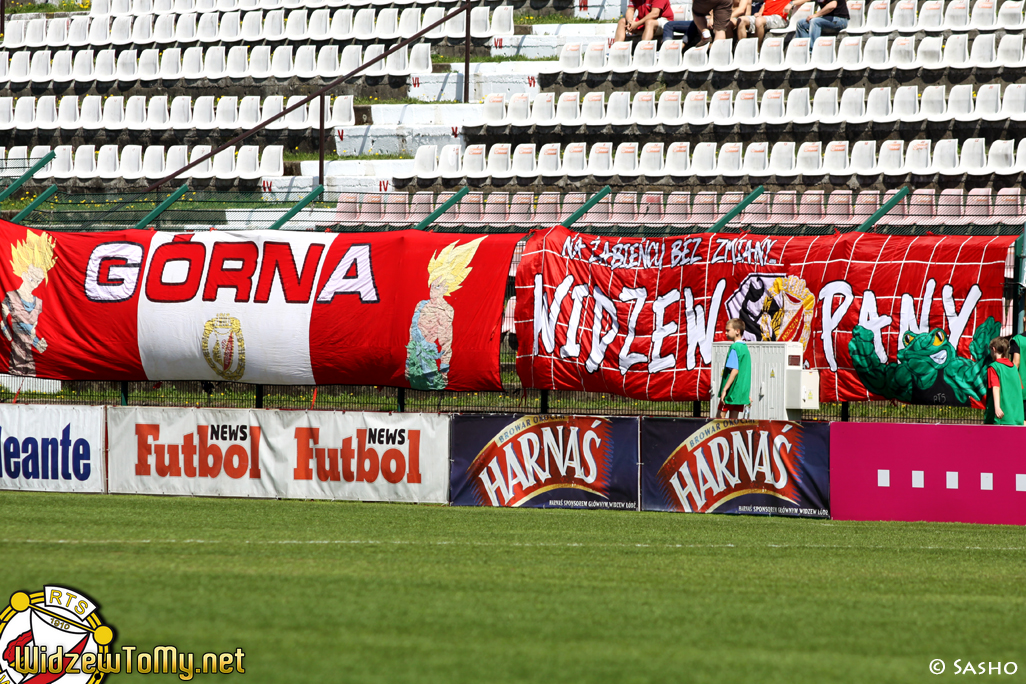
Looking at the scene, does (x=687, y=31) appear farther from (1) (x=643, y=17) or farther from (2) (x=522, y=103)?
(2) (x=522, y=103)

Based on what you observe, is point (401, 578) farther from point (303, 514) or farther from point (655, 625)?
point (303, 514)

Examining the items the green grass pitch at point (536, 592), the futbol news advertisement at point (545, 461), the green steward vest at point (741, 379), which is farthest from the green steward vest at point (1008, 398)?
the futbol news advertisement at point (545, 461)

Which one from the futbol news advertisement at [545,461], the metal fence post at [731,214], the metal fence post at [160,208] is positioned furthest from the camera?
the metal fence post at [160,208]

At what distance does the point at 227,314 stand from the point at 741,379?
6018 millimetres

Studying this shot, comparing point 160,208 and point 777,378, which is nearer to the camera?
point 777,378

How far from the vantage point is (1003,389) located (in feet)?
40.4

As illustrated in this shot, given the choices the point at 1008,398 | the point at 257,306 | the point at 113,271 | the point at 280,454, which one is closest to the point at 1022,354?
the point at 1008,398

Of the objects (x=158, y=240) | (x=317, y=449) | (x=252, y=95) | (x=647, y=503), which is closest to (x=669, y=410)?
(x=647, y=503)

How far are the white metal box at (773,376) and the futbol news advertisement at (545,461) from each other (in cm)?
145

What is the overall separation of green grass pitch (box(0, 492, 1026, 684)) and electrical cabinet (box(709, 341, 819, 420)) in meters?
2.07

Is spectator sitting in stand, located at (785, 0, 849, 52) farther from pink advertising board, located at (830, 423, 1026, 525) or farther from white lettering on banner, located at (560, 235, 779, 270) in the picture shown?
pink advertising board, located at (830, 423, 1026, 525)

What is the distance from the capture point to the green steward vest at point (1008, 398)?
12312mm

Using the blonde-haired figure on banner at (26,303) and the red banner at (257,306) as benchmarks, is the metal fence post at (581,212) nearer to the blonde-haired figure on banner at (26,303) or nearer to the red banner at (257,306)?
the red banner at (257,306)

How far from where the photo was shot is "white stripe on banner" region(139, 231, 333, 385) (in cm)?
1471
